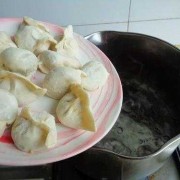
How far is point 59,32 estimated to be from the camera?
634 millimetres

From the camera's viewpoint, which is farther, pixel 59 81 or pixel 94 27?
pixel 94 27

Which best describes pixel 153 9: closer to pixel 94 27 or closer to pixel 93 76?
pixel 94 27

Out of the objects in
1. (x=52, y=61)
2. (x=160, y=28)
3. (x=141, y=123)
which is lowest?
(x=141, y=123)

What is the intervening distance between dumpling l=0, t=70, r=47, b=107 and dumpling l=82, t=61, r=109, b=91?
0.27 feet

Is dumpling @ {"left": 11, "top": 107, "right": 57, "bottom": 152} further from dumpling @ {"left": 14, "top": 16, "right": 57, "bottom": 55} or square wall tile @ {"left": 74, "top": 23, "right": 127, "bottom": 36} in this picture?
square wall tile @ {"left": 74, "top": 23, "right": 127, "bottom": 36}

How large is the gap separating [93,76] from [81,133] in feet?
0.35

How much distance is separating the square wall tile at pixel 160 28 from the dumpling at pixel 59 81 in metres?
0.46

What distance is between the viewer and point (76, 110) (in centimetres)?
50

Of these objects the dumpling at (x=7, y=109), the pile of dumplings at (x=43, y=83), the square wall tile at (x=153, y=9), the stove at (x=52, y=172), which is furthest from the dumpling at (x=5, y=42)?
the square wall tile at (x=153, y=9)

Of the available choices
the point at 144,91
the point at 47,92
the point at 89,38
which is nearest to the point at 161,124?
the point at 144,91

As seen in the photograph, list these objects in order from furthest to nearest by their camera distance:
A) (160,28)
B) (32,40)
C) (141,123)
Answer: (160,28)
(141,123)
(32,40)

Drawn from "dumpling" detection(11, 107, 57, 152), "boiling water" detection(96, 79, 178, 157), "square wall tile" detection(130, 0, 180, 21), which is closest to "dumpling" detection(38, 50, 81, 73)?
"dumpling" detection(11, 107, 57, 152)

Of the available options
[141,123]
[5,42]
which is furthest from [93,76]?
[141,123]

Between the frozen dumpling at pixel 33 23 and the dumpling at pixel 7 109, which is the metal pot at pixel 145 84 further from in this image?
the dumpling at pixel 7 109
